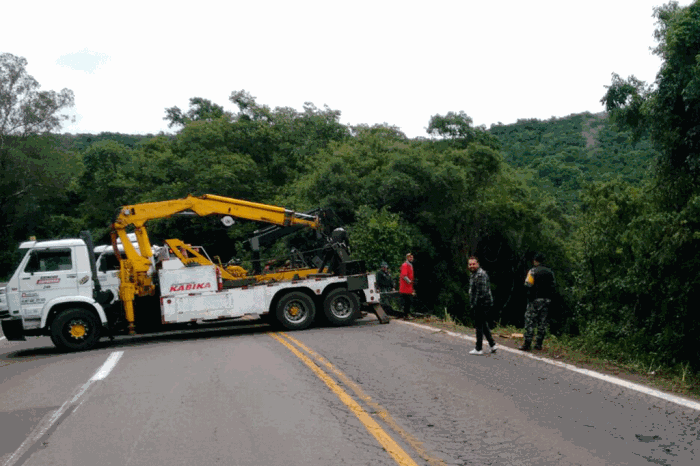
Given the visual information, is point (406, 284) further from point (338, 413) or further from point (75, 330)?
point (338, 413)

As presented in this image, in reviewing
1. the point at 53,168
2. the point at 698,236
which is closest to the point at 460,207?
the point at 698,236

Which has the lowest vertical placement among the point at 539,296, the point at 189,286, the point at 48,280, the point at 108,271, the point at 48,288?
the point at 539,296

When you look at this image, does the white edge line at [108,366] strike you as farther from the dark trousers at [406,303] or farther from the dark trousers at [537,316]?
the dark trousers at [406,303]

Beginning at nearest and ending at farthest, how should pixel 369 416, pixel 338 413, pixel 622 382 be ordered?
pixel 369 416 < pixel 338 413 < pixel 622 382

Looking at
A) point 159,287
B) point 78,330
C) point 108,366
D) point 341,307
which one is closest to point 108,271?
point 159,287

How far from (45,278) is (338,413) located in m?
10.6

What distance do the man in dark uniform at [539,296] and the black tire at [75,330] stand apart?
9.73 metres

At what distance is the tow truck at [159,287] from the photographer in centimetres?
1566

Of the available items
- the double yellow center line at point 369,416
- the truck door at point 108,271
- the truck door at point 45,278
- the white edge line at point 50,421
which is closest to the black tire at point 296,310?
the truck door at point 108,271

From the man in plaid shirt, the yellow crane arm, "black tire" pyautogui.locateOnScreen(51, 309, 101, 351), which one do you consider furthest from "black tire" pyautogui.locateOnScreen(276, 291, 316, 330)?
the man in plaid shirt

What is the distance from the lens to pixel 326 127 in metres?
44.1

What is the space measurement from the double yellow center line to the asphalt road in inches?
0.8

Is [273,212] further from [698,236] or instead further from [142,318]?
[698,236]

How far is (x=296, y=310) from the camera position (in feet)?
56.9
